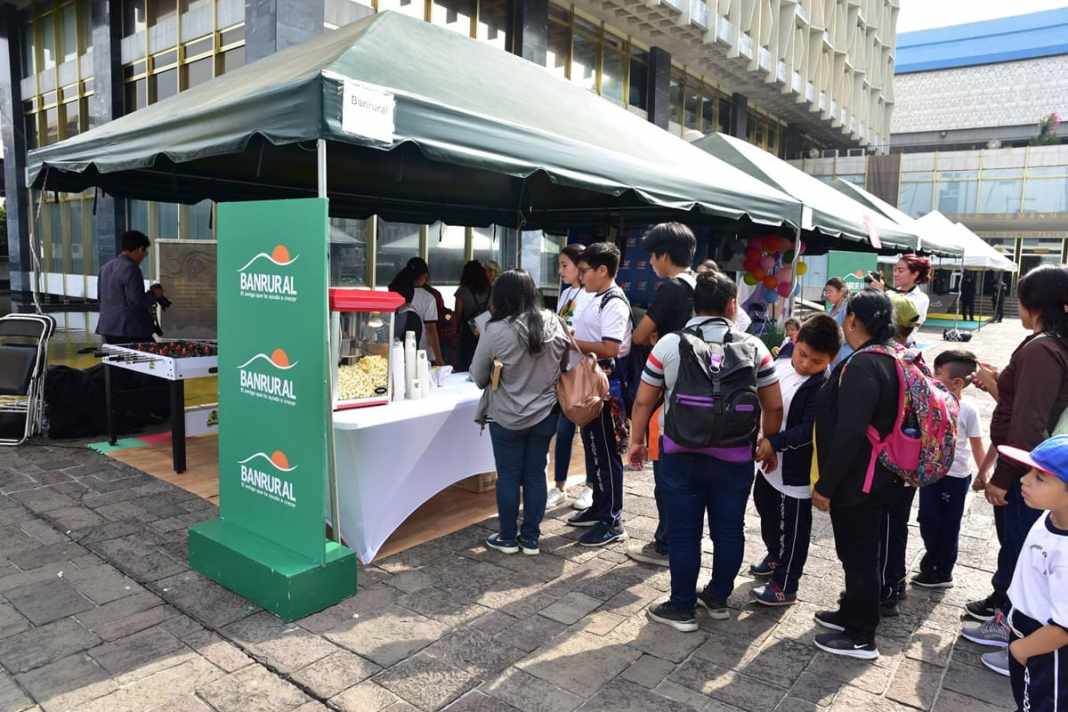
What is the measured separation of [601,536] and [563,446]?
2.64 feet

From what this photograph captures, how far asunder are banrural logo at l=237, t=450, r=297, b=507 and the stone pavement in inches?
20.4

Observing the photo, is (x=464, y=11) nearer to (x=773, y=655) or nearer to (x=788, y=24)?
(x=773, y=655)

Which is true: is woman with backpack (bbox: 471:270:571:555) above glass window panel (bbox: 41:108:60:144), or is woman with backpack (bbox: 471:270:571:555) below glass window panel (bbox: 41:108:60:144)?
below

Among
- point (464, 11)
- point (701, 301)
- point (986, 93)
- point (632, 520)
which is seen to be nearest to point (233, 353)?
point (701, 301)

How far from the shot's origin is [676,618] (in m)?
3.28

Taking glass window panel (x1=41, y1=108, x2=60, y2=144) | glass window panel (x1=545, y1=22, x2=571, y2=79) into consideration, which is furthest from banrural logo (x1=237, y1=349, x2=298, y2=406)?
glass window panel (x1=41, y1=108, x2=60, y2=144)

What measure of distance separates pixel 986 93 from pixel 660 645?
205 feet

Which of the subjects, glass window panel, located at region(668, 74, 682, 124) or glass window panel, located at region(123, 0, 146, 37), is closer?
glass window panel, located at region(123, 0, 146, 37)

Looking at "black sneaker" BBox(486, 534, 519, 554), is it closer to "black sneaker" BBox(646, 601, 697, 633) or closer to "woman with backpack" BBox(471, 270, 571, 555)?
"woman with backpack" BBox(471, 270, 571, 555)

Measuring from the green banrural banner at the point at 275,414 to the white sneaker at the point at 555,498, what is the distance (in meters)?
1.74

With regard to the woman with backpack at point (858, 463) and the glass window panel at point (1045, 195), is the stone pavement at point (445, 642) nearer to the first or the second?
the woman with backpack at point (858, 463)

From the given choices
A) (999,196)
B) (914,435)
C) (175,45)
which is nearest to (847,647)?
(914,435)

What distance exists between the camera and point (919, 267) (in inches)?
212

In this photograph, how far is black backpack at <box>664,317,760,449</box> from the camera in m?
2.95
